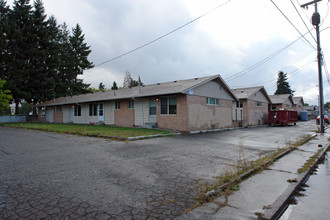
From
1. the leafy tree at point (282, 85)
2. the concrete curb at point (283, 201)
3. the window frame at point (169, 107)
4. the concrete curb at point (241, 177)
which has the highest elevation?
the leafy tree at point (282, 85)

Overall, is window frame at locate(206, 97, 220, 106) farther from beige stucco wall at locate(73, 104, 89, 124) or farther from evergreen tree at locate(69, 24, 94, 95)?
evergreen tree at locate(69, 24, 94, 95)

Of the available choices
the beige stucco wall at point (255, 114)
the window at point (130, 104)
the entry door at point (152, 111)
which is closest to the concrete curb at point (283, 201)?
the entry door at point (152, 111)

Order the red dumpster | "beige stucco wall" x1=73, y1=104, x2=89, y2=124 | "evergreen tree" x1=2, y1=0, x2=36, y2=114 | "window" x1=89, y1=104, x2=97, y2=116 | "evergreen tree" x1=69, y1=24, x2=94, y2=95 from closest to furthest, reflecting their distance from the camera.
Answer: "window" x1=89, y1=104, x2=97, y2=116
"beige stucco wall" x1=73, y1=104, x2=89, y2=124
the red dumpster
"evergreen tree" x1=2, y1=0, x2=36, y2=114
"evergreen tree" x1=69, y1=24, x2=94, y2=95

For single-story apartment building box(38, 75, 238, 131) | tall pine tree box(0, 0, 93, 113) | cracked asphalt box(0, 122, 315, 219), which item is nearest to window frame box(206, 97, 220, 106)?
single-story apartment building box(38, 75, 238, 131)

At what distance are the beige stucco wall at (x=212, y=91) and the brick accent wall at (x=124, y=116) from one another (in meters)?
6.21

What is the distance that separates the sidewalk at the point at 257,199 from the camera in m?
2.97

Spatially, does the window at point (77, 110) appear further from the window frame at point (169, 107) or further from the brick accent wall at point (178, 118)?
the brick accent wall at point (178, 118)

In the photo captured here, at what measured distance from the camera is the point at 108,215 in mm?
2820

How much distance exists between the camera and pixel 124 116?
1912 cm

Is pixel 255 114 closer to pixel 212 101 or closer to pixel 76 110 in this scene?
pixel 212 101

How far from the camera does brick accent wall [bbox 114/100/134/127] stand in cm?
1852

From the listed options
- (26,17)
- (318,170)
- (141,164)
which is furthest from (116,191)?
(26,17)

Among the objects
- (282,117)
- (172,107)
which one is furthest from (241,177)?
(282,117)

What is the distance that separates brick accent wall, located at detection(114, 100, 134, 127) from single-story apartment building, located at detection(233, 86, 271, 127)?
13589 millimetres
